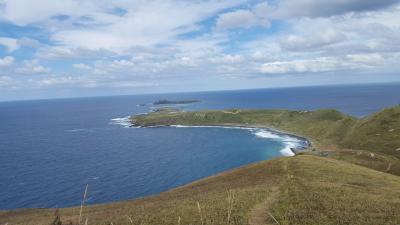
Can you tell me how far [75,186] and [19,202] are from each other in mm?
19312

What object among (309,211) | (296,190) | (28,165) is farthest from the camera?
(28,165)

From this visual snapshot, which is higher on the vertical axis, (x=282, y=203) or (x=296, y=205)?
(x=296, y=205)

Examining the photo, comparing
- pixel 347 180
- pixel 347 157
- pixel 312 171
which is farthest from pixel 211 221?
pixel 347 157

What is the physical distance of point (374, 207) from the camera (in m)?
40.4

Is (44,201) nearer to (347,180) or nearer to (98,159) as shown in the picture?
(98,159)

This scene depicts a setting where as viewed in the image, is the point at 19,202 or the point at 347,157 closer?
the point at 19,202

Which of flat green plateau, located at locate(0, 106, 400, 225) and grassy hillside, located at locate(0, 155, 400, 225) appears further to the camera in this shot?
flat green plateau, located at locate(0, 106, 400, 225)

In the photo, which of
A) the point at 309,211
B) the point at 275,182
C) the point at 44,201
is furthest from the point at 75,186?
the point at 309,211

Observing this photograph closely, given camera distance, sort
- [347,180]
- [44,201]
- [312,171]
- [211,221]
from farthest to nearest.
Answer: [44,201] → [312,171] → [347,180] → [211,221]

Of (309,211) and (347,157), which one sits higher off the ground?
(309,211)

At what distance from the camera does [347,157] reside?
397 ft

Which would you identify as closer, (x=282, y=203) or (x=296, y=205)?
(x=296, y=205)

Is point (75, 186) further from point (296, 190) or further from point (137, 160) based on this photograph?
point (296, 190)

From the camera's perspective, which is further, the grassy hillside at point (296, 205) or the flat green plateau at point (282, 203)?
the flat green plateau at point (282, 203)
